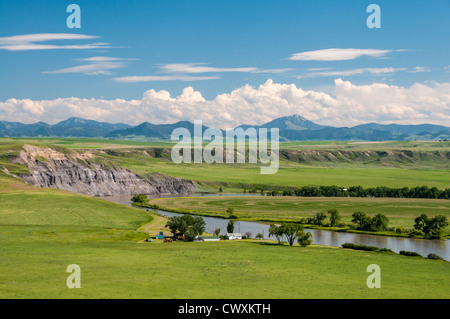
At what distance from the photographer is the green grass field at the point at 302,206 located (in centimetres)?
13950

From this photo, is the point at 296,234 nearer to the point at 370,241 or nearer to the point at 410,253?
the point at 370,241

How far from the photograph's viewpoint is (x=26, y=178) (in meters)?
181

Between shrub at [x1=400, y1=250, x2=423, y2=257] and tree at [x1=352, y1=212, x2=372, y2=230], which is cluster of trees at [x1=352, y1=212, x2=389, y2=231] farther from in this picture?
shrub at [x1=400, y1=250, x2=423, y2=257]

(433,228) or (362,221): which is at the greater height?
(362,221)

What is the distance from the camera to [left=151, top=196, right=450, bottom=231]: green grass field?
13950 centimetres

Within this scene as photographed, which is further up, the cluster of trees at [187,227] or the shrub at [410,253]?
the cluster of trees at [187,227]

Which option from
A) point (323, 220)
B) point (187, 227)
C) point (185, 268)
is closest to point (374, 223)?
point (323, 220)

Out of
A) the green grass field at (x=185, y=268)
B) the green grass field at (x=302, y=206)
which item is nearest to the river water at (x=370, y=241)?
the green grass field at (x=185, y=268)

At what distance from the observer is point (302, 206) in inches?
6393

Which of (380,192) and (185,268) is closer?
(185,268)

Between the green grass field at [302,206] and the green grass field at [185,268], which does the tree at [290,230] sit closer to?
the green grass field at [185,268]

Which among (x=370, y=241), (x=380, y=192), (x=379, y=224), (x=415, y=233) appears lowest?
(x=370, y=241)
